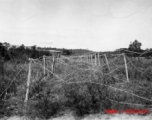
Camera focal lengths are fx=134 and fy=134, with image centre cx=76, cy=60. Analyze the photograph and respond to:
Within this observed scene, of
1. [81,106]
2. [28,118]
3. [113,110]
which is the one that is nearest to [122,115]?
[113,110]

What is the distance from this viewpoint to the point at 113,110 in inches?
146

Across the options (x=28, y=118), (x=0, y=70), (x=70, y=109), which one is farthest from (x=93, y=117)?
(x=0, y=70)

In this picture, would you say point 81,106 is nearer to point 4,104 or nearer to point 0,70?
point 4,104

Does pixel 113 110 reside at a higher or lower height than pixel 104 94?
lower

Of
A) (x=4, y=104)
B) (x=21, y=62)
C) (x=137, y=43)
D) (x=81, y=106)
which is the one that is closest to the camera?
(x=81, y=106)

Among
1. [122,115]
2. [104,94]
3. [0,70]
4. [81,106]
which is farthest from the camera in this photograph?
[0,70]

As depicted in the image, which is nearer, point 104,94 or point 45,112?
point 45,112

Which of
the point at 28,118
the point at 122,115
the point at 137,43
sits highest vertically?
the point at 137,43

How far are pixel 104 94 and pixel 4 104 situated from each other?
11.1ft

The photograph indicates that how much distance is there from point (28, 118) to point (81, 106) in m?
1.52

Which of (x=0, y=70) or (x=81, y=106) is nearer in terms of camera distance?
(x=81, y=106)

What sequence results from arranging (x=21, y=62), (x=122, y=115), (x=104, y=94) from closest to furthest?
(x=122, y=115), (x=104, y=94), (x=21, y=62)

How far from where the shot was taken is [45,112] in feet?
12.4

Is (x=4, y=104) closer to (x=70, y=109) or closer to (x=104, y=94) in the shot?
(x=70, y=109)
